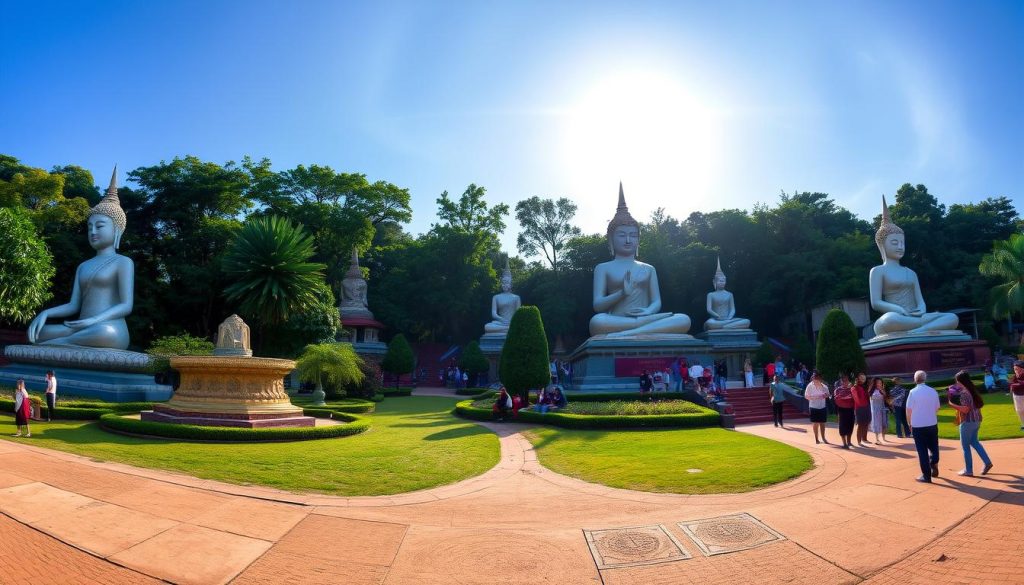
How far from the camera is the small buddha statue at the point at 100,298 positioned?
22.8m

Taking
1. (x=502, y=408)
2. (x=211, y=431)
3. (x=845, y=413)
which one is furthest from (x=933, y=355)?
(x=211, y=431)

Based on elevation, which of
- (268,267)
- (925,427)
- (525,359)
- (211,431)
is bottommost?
(211,431)

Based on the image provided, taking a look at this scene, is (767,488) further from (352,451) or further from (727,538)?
(352,451)

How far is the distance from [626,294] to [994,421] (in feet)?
58.0

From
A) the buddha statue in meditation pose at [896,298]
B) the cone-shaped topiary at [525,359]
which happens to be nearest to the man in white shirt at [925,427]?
the cone-shaped topiary at [525,359]

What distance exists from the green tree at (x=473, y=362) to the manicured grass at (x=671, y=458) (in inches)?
806

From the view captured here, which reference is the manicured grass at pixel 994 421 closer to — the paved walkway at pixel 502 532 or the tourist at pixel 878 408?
the tourist at pixel 878 408

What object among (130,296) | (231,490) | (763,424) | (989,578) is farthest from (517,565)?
(130,296)

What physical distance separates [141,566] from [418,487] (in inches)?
178

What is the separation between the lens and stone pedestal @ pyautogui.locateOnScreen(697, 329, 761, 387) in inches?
1475

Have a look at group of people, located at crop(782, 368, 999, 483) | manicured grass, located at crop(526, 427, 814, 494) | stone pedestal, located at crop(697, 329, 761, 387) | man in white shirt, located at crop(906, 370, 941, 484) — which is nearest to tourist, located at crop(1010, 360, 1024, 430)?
group of people, located at crop(782, 368, 999, 483)

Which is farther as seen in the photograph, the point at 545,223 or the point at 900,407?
the point at 545,223

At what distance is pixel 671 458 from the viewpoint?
39.1 ft

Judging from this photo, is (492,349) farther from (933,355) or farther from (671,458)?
(671,458)
